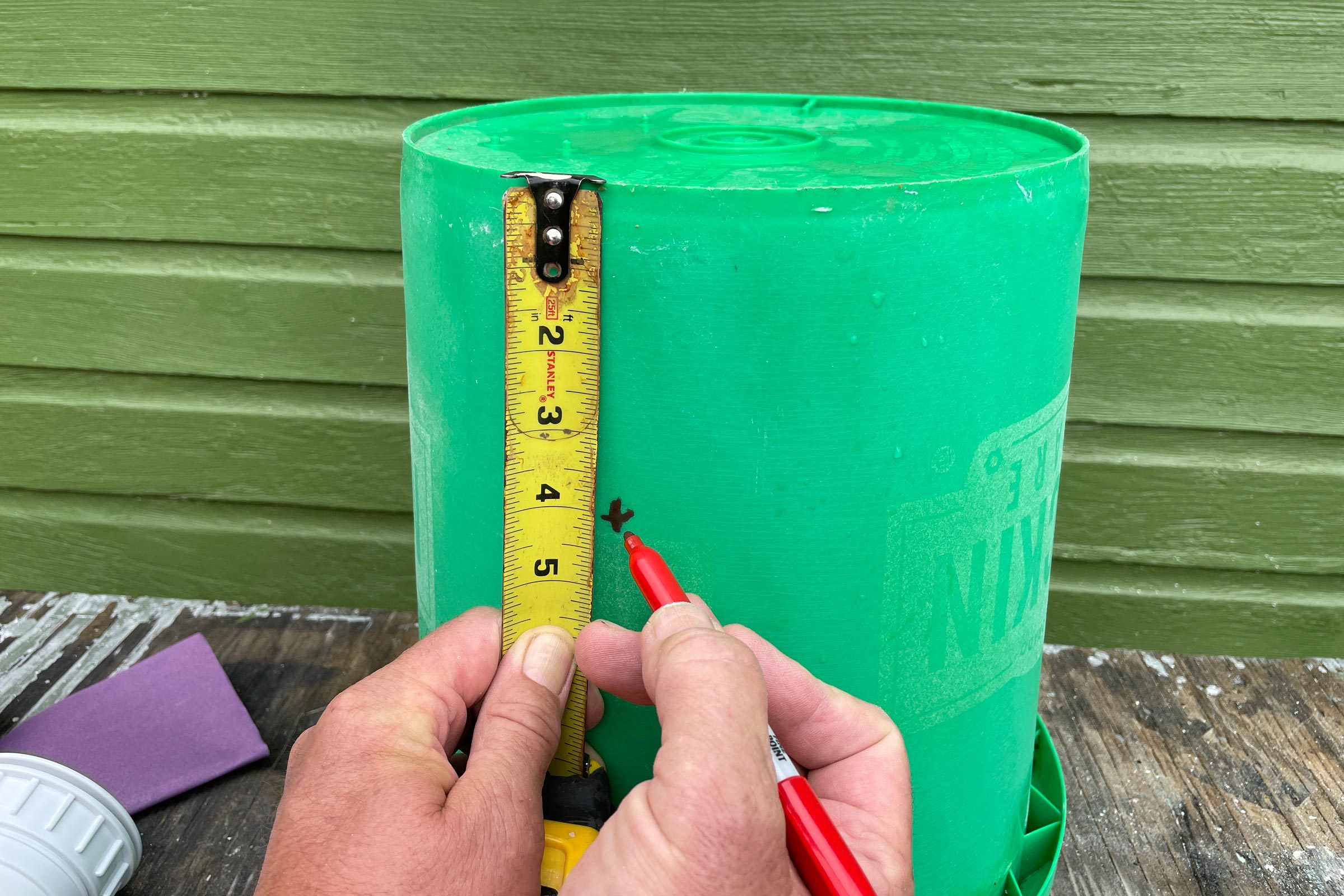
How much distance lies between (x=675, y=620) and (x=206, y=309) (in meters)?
1.30

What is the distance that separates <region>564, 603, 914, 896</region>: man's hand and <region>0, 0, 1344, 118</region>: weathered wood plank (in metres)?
1.03

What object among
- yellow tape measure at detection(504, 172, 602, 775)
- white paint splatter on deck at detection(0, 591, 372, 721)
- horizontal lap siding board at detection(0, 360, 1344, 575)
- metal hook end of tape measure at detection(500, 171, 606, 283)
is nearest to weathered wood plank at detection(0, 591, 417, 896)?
white paint splatter on deck at detection(0, 591, 372, 721)

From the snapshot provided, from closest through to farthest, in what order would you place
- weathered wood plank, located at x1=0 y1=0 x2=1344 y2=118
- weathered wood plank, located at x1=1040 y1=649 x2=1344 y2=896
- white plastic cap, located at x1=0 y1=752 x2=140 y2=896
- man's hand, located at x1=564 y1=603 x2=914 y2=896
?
man's hand, located at x1=564 y1=603 x2=914 y2=896, white plastic cap, located at x1=0 y1=752 x2=140 y2=896, weathered wood plank, located at x1=1040 y1=649 x2=1344 y2=896, weathered wood plank, located at x1=0 y1=0 x2=1344 y2=118

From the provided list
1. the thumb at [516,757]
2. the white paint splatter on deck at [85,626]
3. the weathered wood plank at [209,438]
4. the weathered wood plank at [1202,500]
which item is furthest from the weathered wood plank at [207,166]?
the weathered wood plank at [1202,500]

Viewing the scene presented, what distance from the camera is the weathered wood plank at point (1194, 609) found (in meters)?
1.72

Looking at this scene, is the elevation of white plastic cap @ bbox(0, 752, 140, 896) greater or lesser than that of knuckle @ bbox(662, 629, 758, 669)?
lesser

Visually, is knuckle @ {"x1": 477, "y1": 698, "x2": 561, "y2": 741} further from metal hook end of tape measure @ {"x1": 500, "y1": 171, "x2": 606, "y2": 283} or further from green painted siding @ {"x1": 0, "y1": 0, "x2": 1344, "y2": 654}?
green painted siding @ {"x1": 0, "y1": 0, "x2": 1344, "y2": 654}

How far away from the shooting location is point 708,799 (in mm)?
591

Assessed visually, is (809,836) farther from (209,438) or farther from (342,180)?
(209,438)

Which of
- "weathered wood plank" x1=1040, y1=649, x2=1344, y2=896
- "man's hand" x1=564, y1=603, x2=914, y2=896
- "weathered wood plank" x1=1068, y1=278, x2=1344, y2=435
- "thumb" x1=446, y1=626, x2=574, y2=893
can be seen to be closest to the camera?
"man's hand" x1=564, y1=603, x2=914, y2=896

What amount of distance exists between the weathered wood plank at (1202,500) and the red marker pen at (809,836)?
110cm

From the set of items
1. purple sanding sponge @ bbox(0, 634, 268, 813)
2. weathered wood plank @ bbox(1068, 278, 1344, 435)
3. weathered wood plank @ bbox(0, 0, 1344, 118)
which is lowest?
purple sanding sponge @ bbox(0, 634, 268, 813)

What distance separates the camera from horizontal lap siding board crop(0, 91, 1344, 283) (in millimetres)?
1484

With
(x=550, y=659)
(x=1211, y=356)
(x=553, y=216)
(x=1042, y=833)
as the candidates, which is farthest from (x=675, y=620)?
(x=1211, y=356)
